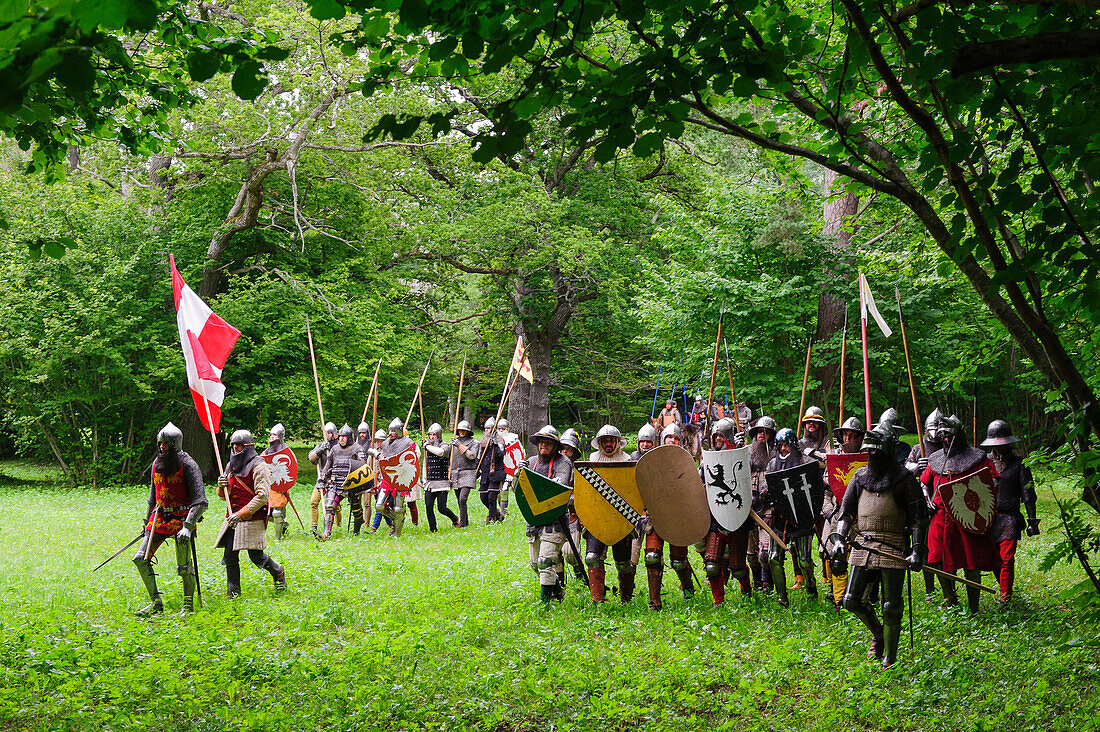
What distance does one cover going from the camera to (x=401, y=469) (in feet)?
45.0

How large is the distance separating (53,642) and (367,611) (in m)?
2.47

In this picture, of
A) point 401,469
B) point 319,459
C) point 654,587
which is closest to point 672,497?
point 654,587

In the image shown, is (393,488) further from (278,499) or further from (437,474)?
(278,499)

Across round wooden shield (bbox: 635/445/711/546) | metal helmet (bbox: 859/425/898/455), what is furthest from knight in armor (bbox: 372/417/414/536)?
metal helmet (bbox: 859/425/898/455)

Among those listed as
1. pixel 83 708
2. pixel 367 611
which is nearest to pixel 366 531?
pixel 367 611

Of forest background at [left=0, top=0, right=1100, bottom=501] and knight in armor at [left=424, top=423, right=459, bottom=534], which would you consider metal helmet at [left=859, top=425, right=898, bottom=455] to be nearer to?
forest background at [left=0, top=0, right=1100, bottom=501]

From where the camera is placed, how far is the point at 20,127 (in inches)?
212

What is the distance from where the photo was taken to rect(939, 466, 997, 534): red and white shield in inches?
305

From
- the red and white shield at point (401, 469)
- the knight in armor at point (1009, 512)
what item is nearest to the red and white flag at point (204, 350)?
the red and white shield at point (401, 469)

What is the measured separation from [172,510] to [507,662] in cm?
366

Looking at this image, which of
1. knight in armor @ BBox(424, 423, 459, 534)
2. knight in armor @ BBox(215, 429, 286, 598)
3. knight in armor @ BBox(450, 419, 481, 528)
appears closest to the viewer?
knight in armor @ BBox(215, 429, 286, 598)

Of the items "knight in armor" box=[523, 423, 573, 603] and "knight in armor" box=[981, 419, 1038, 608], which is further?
"knight in armor" box=[523, 423, 573, 603]

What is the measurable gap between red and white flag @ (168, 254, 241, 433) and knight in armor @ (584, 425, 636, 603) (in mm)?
3416

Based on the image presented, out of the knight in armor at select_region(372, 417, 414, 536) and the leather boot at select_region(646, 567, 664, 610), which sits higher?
the knight in armor at select_region(372, 417, 414, 536)
